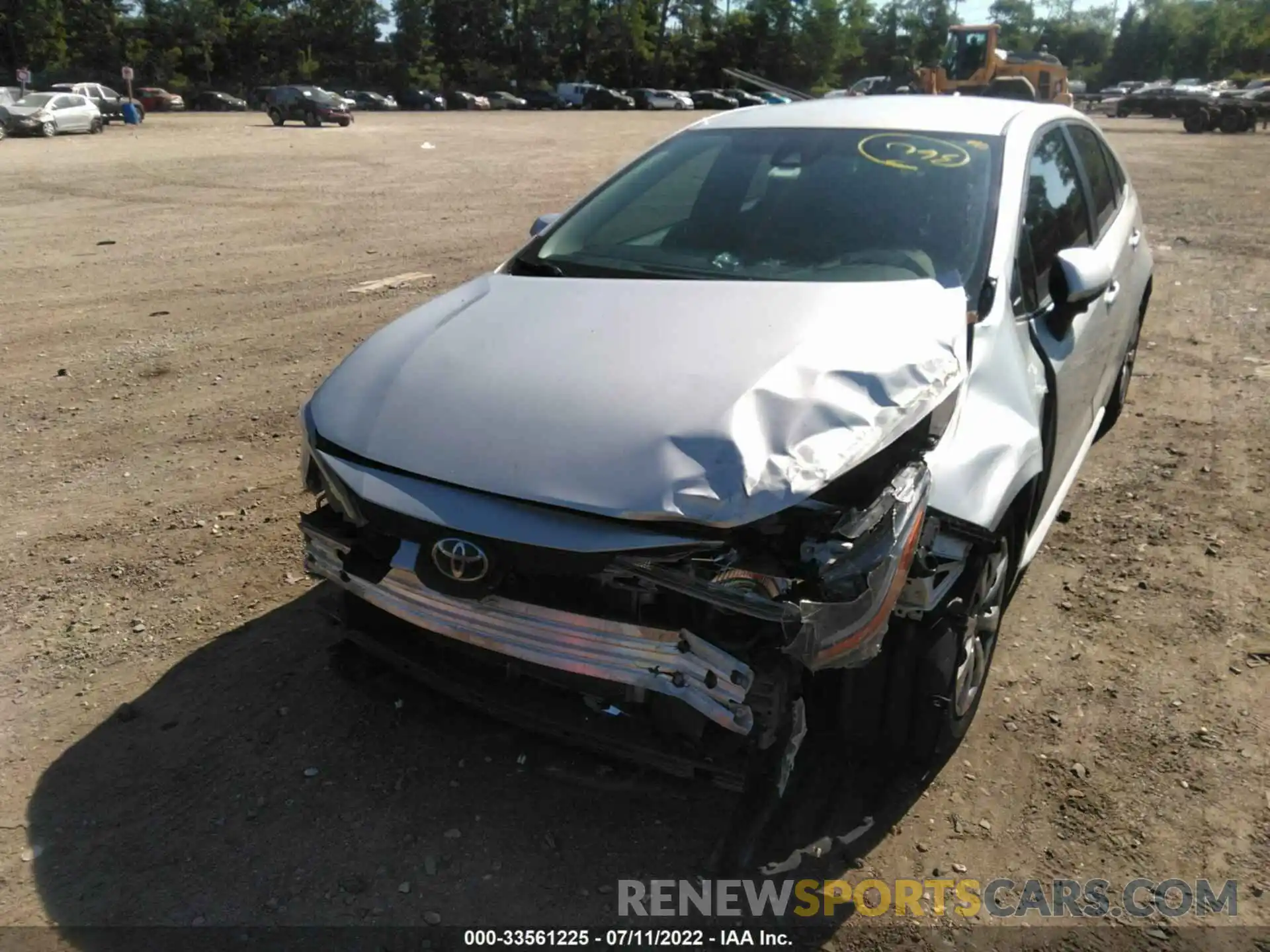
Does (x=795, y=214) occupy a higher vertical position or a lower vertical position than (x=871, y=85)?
higher

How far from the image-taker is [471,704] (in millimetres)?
2682

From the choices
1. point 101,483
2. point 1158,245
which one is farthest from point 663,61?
point 101,483

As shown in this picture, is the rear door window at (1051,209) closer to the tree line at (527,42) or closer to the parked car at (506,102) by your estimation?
the parked car at (506,102)

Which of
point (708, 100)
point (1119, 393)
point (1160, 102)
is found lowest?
point (708, 100)

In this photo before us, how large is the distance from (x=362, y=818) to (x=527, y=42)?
7645 cm

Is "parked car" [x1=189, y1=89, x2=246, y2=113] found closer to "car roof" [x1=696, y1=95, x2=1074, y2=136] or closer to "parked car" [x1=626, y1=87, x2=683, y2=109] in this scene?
"parked car" [x1=626, y1=87, x2=683, y2=109]

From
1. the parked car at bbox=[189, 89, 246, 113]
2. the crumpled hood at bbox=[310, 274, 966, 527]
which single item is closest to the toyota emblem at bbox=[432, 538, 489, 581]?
the crumpled hood at bbox=[310, 274, 966, 527]

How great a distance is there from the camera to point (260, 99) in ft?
164

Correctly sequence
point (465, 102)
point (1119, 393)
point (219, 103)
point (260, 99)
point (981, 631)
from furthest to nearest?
point (465, 102), point (219, 103), point (260, 99), point (1119, 393), point (981, 631)

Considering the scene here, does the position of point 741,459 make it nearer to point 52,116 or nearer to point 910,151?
point 910,151

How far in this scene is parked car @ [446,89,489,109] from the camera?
57.5m

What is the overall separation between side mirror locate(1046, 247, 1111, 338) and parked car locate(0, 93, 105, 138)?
35156mm

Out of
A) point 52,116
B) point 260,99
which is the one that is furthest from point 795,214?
point 260,99

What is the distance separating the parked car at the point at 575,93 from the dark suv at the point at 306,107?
73.6 feet
